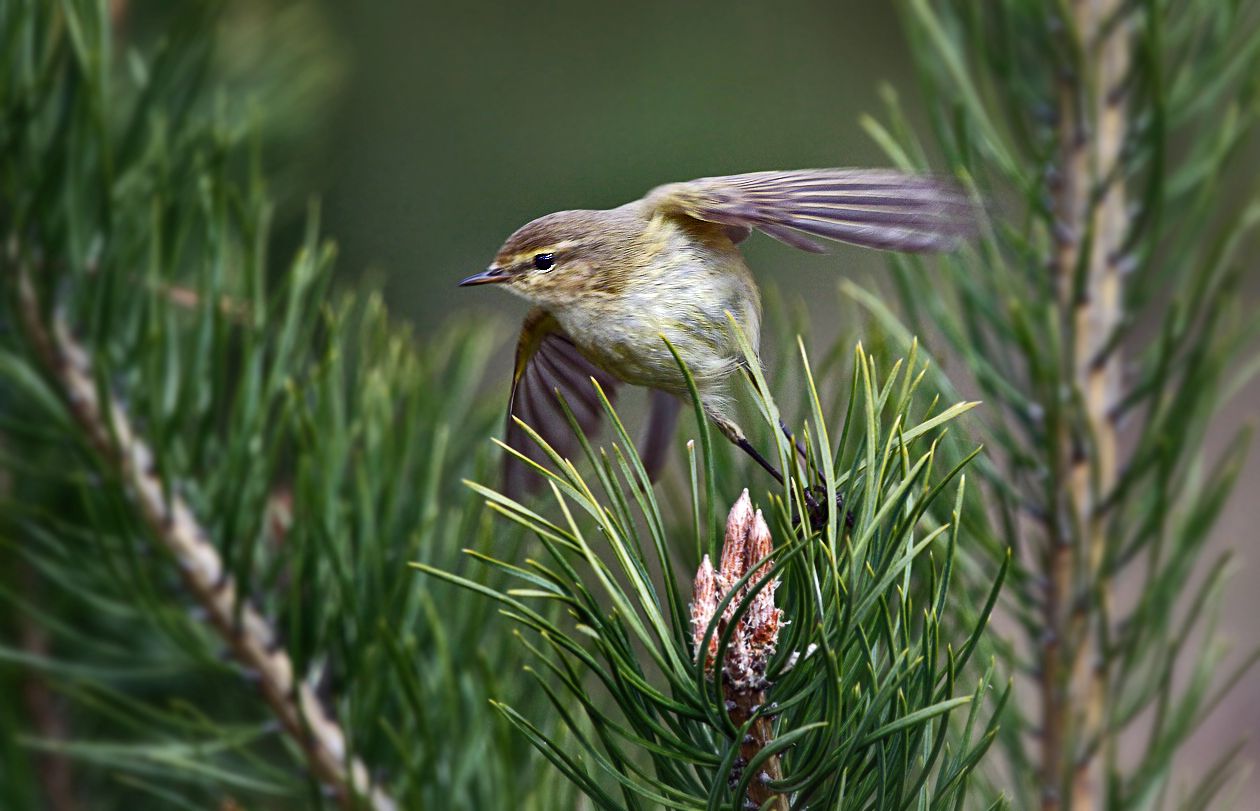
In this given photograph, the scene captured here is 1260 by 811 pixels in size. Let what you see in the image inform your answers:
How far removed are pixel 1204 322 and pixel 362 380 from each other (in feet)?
1.98

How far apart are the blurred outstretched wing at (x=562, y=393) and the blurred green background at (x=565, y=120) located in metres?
0.77

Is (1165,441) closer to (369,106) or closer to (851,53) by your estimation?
(369,106)

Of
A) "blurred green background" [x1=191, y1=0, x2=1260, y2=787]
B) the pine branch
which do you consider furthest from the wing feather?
"blurred green background" [x1=191, y1=0, x2=1260, y2=787]

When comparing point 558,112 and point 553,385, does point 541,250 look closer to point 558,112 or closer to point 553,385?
point 553,385

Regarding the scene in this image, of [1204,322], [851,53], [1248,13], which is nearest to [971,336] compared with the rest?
[1204,322]

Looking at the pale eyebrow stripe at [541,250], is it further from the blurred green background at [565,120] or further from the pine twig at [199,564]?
the blurred green background at [565,120]

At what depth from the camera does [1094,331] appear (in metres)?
0.94

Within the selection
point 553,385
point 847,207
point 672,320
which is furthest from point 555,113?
point 847,207

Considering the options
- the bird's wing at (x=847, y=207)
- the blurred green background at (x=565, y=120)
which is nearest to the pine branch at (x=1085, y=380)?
the bird's wing at (x=847, y=207)

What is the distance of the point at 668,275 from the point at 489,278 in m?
0.14

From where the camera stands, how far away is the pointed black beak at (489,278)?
3.35 feet

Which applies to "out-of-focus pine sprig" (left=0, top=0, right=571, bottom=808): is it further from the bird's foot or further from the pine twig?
the bird's foot

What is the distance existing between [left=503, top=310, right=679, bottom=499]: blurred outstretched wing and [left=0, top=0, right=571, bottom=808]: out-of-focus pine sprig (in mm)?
82

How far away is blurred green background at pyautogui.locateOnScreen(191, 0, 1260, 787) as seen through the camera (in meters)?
2.27
